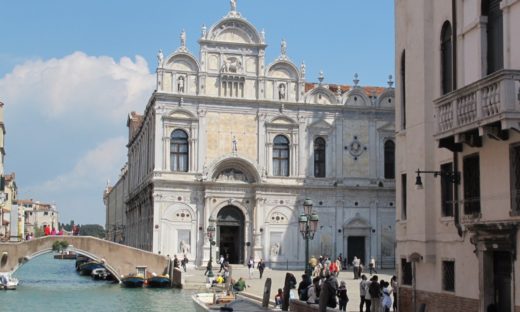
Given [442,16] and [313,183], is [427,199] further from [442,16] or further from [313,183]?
[313,183]

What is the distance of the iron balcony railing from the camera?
45.4 ft

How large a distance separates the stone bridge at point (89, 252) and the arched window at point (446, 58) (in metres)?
30.7

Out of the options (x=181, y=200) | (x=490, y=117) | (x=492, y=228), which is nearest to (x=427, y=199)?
(x=492, y=228)

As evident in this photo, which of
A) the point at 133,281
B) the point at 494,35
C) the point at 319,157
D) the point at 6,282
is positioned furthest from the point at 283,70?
the point at 494,35

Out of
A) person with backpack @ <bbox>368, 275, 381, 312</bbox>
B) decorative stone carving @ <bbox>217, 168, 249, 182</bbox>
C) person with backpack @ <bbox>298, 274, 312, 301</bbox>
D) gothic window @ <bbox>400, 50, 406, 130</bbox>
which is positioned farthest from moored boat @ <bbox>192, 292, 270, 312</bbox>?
decorative stone carving @ <bbox>217, 168, 249, 182</bbox>

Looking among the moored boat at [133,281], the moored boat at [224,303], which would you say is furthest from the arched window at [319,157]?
the moored boat at [224,303]

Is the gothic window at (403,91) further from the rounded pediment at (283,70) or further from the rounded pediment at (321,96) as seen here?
the rounded pediment at (321,96)

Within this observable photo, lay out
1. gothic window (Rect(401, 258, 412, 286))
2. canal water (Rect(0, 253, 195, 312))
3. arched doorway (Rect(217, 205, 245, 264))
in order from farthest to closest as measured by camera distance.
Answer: arched doorway (Rect(217, 205, 245, 264)) → canal water (Rect(0, 253, 195, 312)) → gothic window (Rect(401, 258, 412, 286))

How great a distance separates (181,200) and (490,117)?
3621cm

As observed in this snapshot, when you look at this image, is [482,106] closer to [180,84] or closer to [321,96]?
[180,84]

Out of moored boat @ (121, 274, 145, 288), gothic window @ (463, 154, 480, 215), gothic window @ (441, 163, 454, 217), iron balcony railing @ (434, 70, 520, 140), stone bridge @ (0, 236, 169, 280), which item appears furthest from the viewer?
stone bridge @ (0, 236, 169, 280)

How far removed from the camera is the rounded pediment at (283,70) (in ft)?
168

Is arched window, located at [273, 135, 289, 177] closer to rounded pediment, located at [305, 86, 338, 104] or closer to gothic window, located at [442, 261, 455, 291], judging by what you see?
rounded pediment, located at [305, 86, 338, 104]

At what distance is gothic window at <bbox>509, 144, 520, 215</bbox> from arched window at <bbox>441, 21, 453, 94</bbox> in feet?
11.7
